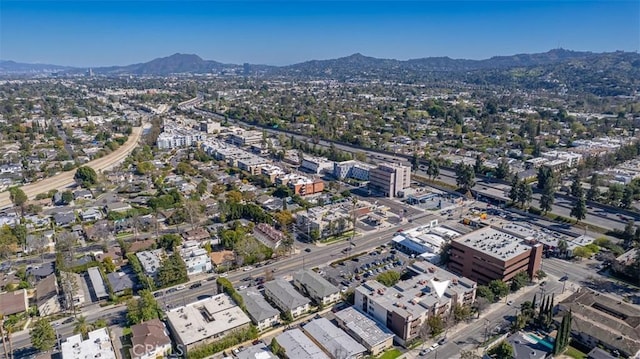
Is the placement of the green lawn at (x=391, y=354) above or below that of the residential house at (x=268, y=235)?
below

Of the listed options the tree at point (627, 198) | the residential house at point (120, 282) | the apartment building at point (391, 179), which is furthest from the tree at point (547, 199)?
the residential house at point (120, 282)

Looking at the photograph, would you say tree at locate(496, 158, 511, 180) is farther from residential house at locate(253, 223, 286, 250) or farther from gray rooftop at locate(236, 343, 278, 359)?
gray rooftop at locate(236, 343, 278, 359)

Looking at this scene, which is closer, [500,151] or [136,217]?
[136,217]

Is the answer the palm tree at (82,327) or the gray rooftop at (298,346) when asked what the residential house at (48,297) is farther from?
the gray rooftop at (298,346)

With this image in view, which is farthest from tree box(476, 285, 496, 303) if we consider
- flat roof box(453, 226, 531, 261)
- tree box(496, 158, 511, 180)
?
tree box(496, 158, 511, 180)

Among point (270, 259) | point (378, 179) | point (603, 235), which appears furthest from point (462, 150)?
point (270, 259)

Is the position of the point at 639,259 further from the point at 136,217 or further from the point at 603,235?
the point at 136,217
